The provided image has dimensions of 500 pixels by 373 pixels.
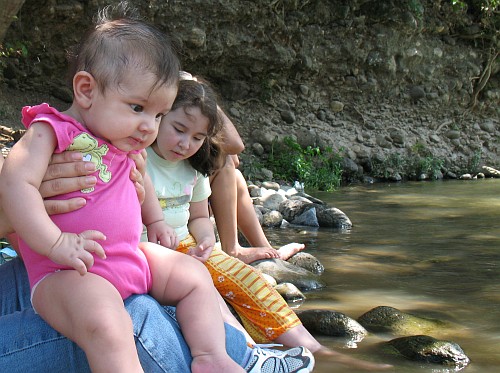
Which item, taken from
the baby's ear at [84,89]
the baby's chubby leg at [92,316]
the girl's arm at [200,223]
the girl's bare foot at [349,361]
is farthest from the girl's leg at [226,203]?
the baby's chubby leg at [92,316]

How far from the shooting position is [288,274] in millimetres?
3410

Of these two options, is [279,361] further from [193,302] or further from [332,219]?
[332,219]

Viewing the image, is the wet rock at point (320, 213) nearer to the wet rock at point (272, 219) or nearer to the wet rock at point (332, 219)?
the wet rock at point (332, 219)

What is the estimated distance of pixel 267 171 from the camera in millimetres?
7730

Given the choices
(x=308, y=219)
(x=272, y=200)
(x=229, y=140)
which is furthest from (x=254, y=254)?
(x=272, y=200)

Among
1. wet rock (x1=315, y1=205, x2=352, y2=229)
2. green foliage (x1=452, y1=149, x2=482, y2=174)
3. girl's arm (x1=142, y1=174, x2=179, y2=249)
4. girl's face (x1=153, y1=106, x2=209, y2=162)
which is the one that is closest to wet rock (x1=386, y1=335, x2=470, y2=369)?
girl's arm (x1=142, y1=174, x2=179, y2=249)

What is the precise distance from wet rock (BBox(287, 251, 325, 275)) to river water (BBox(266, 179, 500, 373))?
0.06 meters

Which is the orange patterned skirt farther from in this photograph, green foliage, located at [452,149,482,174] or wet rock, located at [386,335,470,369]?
green foliage, located at [452,149,482,174]

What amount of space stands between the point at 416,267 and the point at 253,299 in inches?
59.1

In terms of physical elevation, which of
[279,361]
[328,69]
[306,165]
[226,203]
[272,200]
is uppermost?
[328,69]

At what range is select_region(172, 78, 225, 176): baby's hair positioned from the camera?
2699 mm

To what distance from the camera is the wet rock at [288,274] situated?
3.36 metres

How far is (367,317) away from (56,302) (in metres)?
1.46

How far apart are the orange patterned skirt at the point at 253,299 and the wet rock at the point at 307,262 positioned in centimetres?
105
